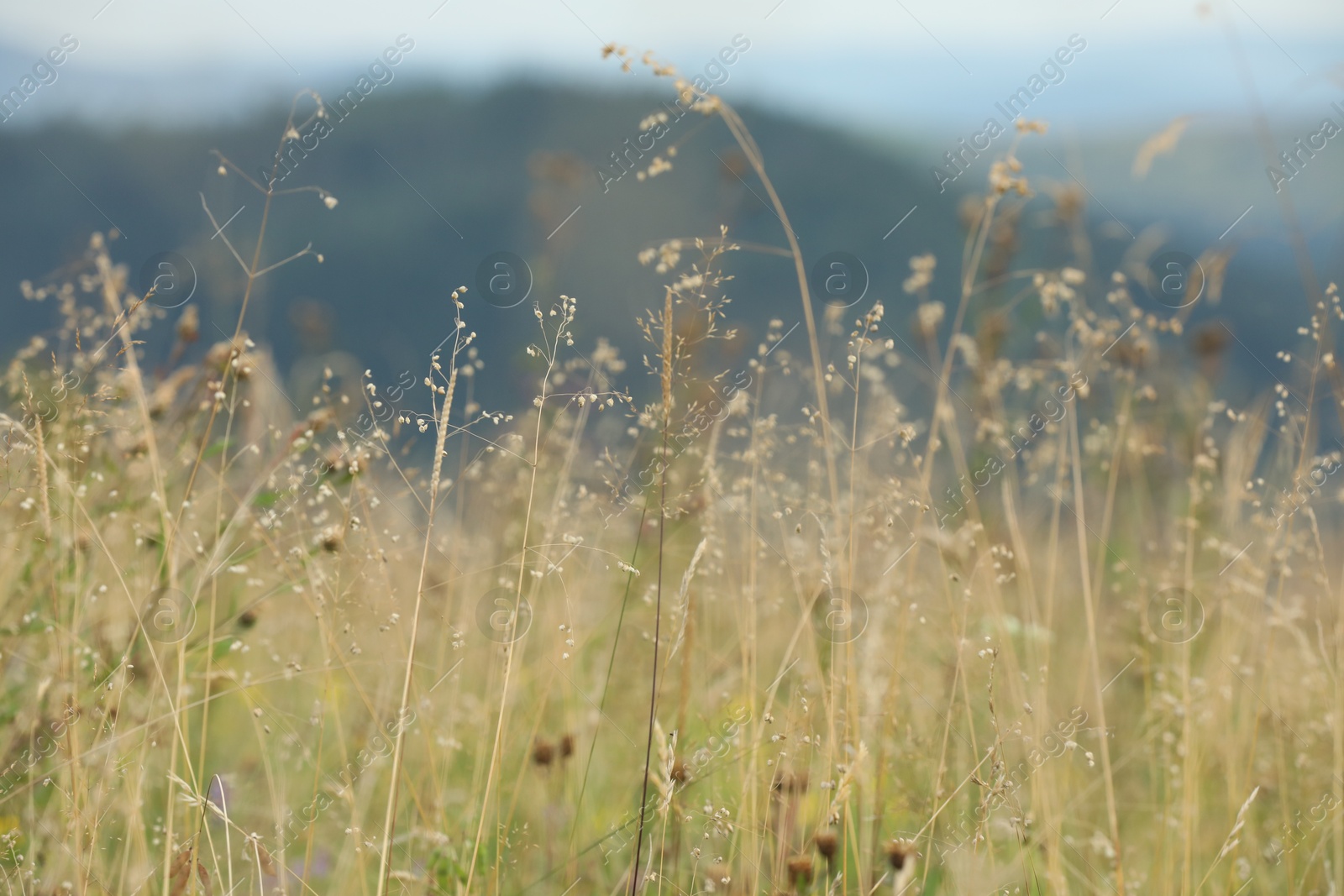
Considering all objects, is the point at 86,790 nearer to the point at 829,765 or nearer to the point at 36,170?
the point at 829,765

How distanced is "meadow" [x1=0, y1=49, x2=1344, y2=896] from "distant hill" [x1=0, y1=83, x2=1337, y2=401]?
20744 millimetres

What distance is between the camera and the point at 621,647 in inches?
91.8

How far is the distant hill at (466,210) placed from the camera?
27.2m

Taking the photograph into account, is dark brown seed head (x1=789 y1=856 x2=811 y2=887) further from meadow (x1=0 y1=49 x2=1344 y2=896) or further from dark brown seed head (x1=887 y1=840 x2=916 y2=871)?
dark brown seed head (x1=887 y1=840 x2=916 y2=871)

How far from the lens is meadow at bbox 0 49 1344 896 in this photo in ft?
4.33

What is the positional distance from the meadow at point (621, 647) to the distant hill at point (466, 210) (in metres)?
20.7

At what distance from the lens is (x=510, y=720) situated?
2.02m

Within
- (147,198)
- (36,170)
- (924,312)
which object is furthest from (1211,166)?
(36,170)

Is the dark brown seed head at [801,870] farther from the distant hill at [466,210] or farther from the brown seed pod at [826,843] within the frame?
the distant hill at [466,210]

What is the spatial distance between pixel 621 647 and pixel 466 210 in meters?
33.2

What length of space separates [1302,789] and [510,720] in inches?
64.4

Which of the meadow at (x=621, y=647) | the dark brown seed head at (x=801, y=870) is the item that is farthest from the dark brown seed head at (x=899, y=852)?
the dark brown seed head at (x=801, y=870)

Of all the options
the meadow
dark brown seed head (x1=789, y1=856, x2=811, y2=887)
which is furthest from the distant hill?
dark brown seed head (x1=789, y1=856, x2=811, y2=887)

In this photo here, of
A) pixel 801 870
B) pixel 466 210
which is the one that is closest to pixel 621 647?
pixel 801 870
